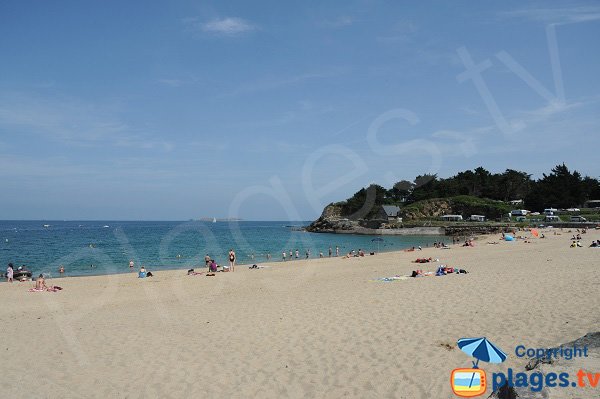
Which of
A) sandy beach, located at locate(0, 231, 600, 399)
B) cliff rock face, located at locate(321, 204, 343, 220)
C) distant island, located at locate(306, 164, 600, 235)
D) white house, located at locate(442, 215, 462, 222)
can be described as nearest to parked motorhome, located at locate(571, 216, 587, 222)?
distant island, located at locate(306, 164, 600, 235)

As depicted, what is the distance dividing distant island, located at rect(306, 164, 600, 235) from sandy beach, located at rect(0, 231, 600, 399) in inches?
2529

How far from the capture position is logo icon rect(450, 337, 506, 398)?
6348 millimetres

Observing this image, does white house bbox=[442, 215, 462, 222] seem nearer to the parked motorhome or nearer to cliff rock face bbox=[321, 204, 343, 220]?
the parked motorhome

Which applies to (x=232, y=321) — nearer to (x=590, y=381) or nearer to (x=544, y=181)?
(x=590, y=381)

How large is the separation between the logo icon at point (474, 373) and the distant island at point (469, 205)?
69.6 metres

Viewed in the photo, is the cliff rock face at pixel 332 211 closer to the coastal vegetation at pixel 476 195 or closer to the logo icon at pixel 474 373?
the coastal vegetation at pixel 476 195

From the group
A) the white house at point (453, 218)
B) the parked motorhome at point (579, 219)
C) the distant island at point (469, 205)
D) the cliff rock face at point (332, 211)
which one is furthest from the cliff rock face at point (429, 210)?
the parked motorhome at point (579, 219)

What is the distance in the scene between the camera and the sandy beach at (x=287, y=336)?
7.04 metres

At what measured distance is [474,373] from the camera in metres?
6.89

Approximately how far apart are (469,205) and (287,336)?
345 feet

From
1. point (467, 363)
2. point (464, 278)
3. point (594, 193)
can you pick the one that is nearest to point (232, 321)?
point (467, 363)

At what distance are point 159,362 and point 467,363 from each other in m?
5.74

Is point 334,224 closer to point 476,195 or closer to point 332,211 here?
point 332,211

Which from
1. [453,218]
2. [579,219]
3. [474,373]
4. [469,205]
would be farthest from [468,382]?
[469,205]
